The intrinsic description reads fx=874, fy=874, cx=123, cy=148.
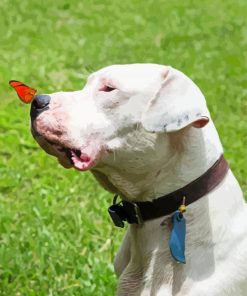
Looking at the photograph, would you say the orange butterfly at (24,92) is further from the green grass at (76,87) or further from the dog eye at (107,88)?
the green grass at (76,87)

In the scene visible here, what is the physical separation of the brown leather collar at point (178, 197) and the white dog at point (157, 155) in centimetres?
2

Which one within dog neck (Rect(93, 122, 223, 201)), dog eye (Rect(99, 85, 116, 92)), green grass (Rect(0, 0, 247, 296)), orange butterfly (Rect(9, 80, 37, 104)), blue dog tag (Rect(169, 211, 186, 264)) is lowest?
green grass (Rect(0, 0, 247, 296))

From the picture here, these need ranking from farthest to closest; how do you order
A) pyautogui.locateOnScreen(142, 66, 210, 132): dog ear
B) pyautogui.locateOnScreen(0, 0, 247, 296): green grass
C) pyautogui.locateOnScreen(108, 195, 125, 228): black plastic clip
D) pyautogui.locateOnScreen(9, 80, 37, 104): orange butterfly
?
1. pyautogui.locateOnScreen(0, 0, 247, 296): green grass
2. pyautogui.locateOnScreen(108, 195, 125, 228): black plastic clip
3. pyautogui.locateOnScreen(9, 80, 37, 104): orange butterfly
4. pyautogui.locateOnScreen(142, 66, 210, 132): dog ear

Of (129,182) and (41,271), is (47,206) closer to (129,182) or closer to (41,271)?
(41,271)

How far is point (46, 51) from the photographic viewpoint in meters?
8.00

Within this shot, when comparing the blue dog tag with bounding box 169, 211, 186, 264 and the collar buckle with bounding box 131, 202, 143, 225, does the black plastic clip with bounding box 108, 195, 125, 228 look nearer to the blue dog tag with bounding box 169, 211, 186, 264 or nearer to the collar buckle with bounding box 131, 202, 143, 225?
the collar buckle with bounding box 131, 202, 143, 225

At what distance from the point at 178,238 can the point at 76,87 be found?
4.13 metres

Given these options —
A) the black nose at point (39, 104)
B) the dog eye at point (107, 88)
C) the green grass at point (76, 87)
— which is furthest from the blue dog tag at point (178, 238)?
the green grass at point (76, 87)

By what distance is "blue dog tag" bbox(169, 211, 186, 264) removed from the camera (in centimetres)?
310

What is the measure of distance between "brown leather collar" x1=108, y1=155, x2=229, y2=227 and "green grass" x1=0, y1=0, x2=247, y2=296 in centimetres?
125

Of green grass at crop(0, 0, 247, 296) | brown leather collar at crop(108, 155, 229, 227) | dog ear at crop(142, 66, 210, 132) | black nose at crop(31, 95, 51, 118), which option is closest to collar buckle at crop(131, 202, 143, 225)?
brown leather collar at crop(108, 155, 229, 227)

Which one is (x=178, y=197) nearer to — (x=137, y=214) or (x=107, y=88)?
(x=137, y=214)

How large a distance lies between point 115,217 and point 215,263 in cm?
43

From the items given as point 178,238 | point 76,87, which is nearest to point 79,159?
point 178,238
